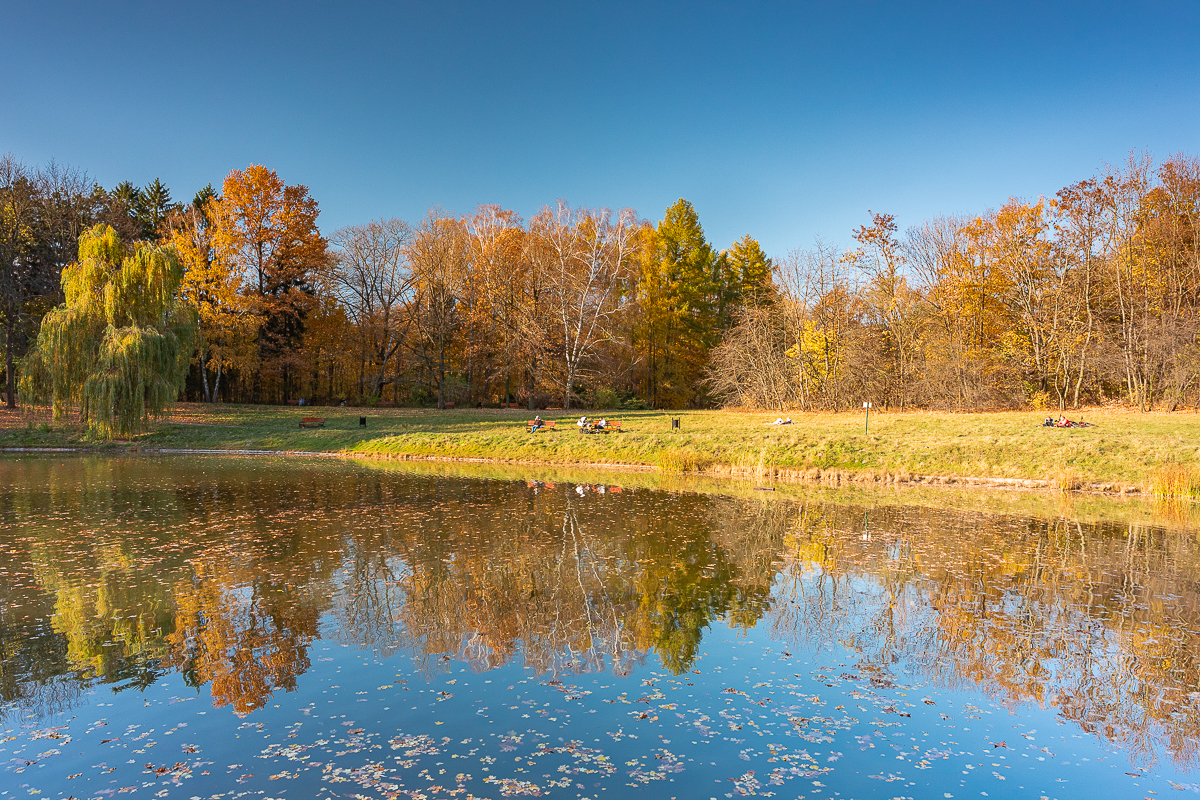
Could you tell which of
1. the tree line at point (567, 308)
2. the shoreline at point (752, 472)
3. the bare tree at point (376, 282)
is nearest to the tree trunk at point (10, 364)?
the tree line at point (567, 308)

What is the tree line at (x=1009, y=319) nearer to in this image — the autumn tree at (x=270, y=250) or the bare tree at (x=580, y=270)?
the bare tree at (x=580, y=270)

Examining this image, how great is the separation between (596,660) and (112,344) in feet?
93.8

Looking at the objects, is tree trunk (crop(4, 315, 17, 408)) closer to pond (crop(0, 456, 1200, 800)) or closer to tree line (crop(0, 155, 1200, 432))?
tree line (crop(0, 155, 1200, 432))

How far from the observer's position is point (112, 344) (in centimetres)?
2794

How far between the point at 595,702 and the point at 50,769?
400 cm

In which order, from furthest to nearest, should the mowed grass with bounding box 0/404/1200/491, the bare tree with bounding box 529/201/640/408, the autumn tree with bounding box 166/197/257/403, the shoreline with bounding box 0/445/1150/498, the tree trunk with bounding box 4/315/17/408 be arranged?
the bare tree with bounding box 529/201/640/408, the autumn tree with bounding box 166/197/257/403, the tree trunk with bounding box 4/315/17/408, the mowed grass with bounding box 0/404/1200/491, the shoreline with bounding box 0/445/1150/498

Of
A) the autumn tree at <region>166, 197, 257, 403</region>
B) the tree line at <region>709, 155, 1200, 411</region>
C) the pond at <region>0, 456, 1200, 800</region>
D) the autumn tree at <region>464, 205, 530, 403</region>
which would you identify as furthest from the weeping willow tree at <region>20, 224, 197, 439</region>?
the tree line at <region>709, 155, 1200, 411</region>

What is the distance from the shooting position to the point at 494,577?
10094 millimetres

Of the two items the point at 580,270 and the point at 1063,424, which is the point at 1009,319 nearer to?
the point at 1063,424

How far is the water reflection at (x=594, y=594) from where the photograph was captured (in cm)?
686

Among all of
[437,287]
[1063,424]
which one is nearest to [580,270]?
[437,287]

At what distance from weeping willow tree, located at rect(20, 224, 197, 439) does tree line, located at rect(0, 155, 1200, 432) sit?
0.30 ft

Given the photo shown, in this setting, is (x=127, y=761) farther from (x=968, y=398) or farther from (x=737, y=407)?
(x=737, y=407)

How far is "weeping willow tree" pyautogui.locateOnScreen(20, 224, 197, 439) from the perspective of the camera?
27.9 meters
